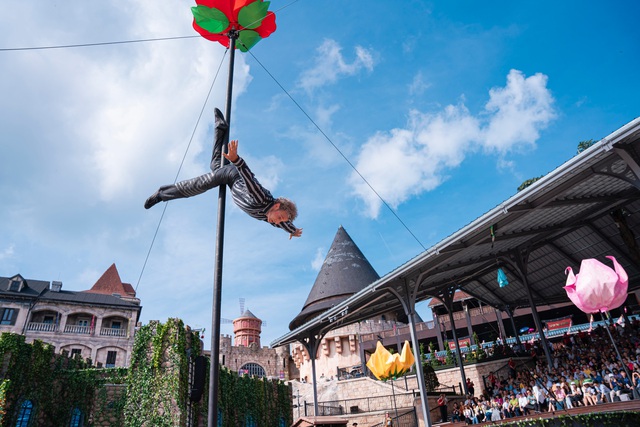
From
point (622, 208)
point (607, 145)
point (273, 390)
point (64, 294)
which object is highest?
point (64, 294)

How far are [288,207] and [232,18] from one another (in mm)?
2463

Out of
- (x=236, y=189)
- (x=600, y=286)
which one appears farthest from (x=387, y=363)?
(x=236, y=189)

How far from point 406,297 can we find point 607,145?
7449mm

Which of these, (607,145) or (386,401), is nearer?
(607,145)

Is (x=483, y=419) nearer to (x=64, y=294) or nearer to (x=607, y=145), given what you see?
(x=607, y=145)

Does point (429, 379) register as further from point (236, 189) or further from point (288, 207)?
point (236, 189)

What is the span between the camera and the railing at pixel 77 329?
35.5 m

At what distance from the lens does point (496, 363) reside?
21.3 m

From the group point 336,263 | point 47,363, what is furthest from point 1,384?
point 336,263

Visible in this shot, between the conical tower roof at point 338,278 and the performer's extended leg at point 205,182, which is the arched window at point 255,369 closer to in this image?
the conical tower roof at point 338,278

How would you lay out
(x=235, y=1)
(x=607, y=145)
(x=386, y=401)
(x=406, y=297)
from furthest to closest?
(x=386, y=401) < (x=406, y=297) < (x=607, y=145) < (x=235, y=1)

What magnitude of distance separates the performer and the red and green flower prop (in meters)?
1.27

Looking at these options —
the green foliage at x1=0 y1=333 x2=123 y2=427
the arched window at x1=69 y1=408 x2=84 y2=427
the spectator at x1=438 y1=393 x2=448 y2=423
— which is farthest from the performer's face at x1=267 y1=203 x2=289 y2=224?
the arched window at x1=69 y1=408 x2=84 y2=427

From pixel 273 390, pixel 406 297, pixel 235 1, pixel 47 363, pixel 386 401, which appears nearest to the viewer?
pixel 235 1
